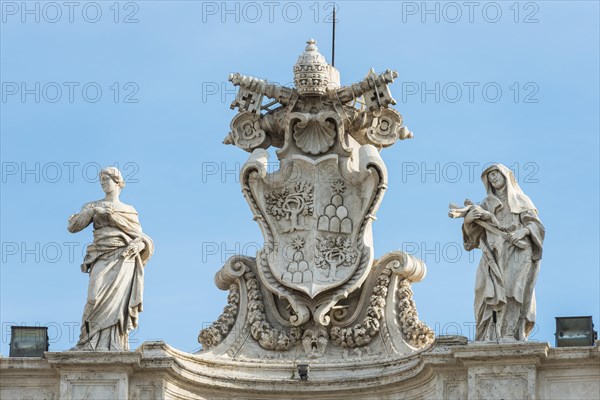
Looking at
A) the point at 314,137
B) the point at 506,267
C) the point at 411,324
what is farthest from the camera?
the point at 314,137

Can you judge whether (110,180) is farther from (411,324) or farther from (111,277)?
(411,324)

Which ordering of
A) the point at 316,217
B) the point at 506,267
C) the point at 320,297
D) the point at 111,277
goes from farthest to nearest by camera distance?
the point at 316,217
the point at 320,297
the point at 111,277
the point at 506,267

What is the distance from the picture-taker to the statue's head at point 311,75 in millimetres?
40250

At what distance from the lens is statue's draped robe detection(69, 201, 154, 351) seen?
38.6 m

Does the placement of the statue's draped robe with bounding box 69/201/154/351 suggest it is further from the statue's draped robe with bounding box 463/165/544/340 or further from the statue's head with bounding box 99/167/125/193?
the statue's draped robe with bounding box 463/165/544/340

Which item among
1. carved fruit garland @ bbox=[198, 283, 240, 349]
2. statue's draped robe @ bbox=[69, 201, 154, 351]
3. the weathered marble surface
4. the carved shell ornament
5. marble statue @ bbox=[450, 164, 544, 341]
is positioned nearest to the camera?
the weathered marble surface

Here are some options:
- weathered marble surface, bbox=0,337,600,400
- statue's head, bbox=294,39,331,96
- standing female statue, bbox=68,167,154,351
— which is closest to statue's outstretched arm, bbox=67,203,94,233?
standing female statue, bbox=68,167,154,351

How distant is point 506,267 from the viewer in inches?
1507

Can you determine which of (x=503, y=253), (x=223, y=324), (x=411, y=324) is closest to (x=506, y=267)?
(x=503, y=253)

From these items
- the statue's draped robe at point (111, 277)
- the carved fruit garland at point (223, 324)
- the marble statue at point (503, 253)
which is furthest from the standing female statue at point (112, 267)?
the marble statue at point (503, 253)

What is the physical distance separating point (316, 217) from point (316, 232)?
0.61 ft

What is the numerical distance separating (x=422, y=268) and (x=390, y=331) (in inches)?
37.0

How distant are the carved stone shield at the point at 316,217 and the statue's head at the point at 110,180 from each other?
1695mm

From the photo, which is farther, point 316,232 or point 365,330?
point 316,232
